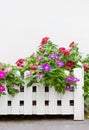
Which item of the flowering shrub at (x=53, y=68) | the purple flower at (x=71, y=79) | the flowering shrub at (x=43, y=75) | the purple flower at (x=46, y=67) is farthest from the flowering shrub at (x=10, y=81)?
the purple flower at (x=71, y=79)

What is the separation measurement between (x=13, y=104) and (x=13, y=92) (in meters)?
0.16

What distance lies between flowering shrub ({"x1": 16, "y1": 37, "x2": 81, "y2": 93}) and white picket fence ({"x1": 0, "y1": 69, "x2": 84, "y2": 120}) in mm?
87

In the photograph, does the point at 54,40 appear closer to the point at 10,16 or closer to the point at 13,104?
the point at 10,16

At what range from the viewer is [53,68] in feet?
15.2

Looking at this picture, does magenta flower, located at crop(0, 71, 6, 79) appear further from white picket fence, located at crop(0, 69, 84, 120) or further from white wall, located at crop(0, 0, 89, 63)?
white wall, located at crop(0, 0, 89, 63)

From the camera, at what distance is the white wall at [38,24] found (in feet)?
19.2

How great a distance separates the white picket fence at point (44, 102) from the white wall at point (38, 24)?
4.04 feet

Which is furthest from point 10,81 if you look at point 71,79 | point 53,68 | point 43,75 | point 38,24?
point 38,24

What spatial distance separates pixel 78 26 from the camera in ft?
19.2

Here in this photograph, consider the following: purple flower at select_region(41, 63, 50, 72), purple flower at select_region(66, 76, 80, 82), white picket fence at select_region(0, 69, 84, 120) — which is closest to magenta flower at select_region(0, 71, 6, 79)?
white picket fence at select_region(0, 69, 84, 120)

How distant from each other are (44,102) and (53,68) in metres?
0.43

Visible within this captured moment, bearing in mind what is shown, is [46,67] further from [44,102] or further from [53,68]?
[44,102]

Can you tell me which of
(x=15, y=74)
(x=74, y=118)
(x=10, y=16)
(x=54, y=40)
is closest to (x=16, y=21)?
(x=10, y=16)

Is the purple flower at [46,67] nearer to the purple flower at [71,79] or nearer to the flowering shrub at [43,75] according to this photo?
the flowering shrub at [43,75]
